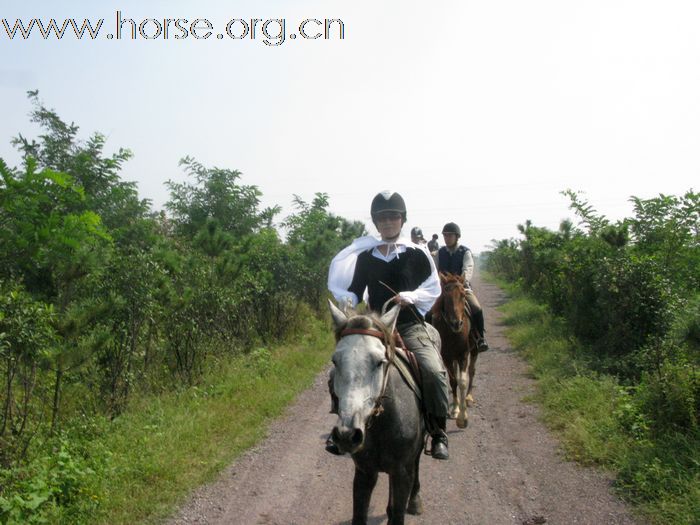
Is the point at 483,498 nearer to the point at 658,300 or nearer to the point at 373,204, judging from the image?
the point at 373,204

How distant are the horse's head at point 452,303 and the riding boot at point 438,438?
9.00 feet

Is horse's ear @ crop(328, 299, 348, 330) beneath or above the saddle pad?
above

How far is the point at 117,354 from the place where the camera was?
7.43 m

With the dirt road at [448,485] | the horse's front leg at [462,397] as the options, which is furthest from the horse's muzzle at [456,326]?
the dirt road at [448,485]

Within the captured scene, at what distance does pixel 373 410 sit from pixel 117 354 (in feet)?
17.7

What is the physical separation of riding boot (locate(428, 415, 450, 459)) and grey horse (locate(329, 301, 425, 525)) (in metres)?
0.24

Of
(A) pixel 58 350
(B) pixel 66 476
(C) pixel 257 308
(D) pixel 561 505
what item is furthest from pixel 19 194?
(C) pixel 257 308

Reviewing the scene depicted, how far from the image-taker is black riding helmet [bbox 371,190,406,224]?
4.48m

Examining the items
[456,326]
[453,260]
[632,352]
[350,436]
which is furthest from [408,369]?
[632,352]

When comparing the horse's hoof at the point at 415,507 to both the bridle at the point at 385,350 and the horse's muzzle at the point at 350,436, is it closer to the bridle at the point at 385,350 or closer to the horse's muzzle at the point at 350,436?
the bridle at the point at 385,350

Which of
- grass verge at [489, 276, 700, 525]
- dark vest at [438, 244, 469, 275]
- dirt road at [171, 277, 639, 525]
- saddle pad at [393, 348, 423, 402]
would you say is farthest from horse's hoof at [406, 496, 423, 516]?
dark vest at [438, 244, 469, 275]

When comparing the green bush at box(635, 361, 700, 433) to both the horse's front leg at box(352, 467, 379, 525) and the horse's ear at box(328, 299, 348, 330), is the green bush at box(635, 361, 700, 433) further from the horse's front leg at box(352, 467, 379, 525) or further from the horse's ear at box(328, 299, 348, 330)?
the horse's ear at box(328, 299, 348, 330)

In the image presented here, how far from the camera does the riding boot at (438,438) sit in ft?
14.6

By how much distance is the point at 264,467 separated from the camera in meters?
5.88
